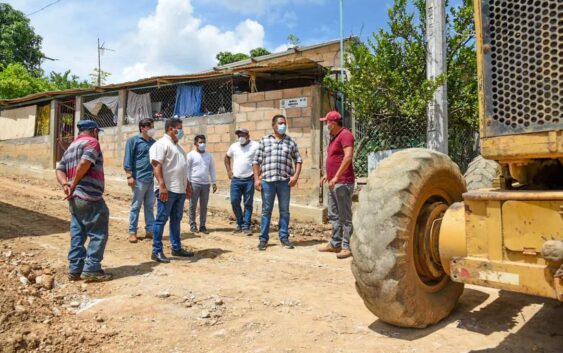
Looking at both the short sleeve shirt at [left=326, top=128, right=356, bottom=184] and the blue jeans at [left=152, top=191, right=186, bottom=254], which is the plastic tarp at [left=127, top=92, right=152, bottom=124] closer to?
the blue jeans at [left=152, top=191, right=186, bottom=254]

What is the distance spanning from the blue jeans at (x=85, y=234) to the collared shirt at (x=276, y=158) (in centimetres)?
241

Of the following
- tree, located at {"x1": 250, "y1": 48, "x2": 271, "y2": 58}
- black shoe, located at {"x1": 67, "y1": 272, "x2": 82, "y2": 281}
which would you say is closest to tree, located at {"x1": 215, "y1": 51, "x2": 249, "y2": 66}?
tree, located at {"x1": 250, "y1": 48, "x2": 271, "y2": 58}

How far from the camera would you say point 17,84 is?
66.1 feet

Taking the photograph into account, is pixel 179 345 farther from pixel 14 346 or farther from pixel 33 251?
pixel 33 251

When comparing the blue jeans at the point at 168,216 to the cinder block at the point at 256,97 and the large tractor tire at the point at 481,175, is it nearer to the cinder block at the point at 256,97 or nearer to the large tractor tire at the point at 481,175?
the large tractor tire at the point at 481,175

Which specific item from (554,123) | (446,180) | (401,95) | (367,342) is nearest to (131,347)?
(367,342)

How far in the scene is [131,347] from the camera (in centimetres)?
311

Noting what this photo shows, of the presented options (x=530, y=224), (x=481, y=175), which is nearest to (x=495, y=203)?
(x=530, y=224)

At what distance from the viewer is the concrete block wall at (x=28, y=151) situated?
14703 millimetres

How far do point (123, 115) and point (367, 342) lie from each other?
11348mm

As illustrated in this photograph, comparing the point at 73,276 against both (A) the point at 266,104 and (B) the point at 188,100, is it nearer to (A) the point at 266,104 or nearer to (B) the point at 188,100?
(A) the point at 266,104

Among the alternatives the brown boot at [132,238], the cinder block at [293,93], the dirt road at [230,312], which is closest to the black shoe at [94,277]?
the dirt road at [230,312]

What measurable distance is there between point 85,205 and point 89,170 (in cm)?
35

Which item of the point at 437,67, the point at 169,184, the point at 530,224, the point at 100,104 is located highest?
the point at 100,104
